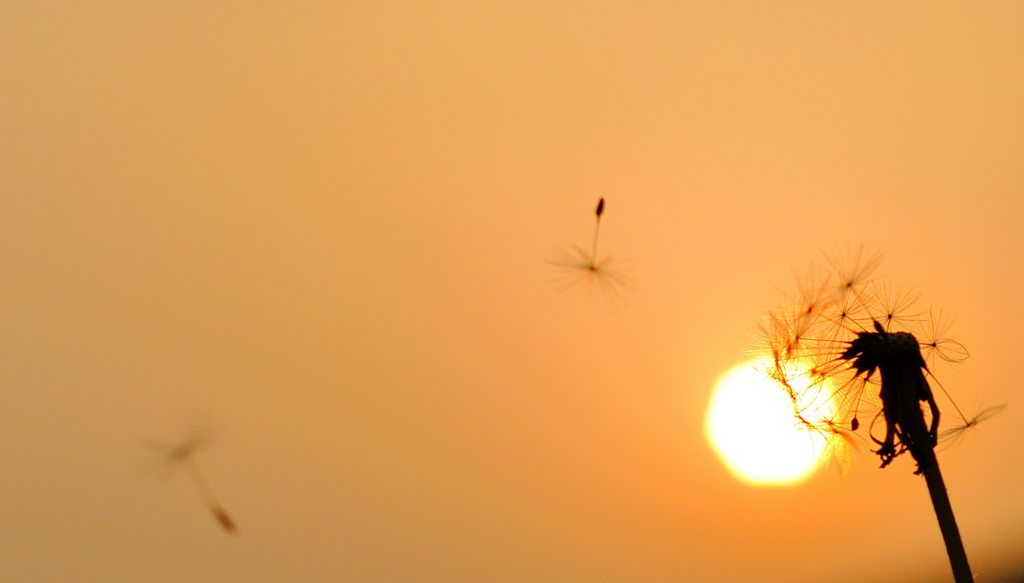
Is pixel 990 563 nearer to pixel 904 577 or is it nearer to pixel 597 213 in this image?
pixel 904 577

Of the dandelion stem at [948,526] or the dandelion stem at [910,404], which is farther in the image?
the dandelion stem at [910,404]

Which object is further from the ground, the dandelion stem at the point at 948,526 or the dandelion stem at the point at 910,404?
the dandelion stem at the point at 910,404

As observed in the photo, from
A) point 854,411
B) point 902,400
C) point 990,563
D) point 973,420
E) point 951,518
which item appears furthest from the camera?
point 990,563

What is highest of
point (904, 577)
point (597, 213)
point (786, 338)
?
point (904, 577)

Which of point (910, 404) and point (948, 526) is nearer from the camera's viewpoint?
point (948, 526)

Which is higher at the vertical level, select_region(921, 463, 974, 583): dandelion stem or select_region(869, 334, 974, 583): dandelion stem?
select_region(869, 334, 974, 583): dandelion stem

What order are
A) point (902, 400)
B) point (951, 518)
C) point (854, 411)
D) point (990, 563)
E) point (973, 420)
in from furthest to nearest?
point (990, 563) → point (973, 420) → point (854, 411) → point (902, 400) → point (951, 518)

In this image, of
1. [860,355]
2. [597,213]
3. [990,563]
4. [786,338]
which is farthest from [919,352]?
[990,563]

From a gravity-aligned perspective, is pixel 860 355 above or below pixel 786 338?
below

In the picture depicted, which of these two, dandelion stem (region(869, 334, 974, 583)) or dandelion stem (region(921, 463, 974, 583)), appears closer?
dandelion stem (region(921, 463, 974, 583))

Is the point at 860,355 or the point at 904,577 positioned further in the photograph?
the point at 904,577

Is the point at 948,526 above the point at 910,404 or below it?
below
